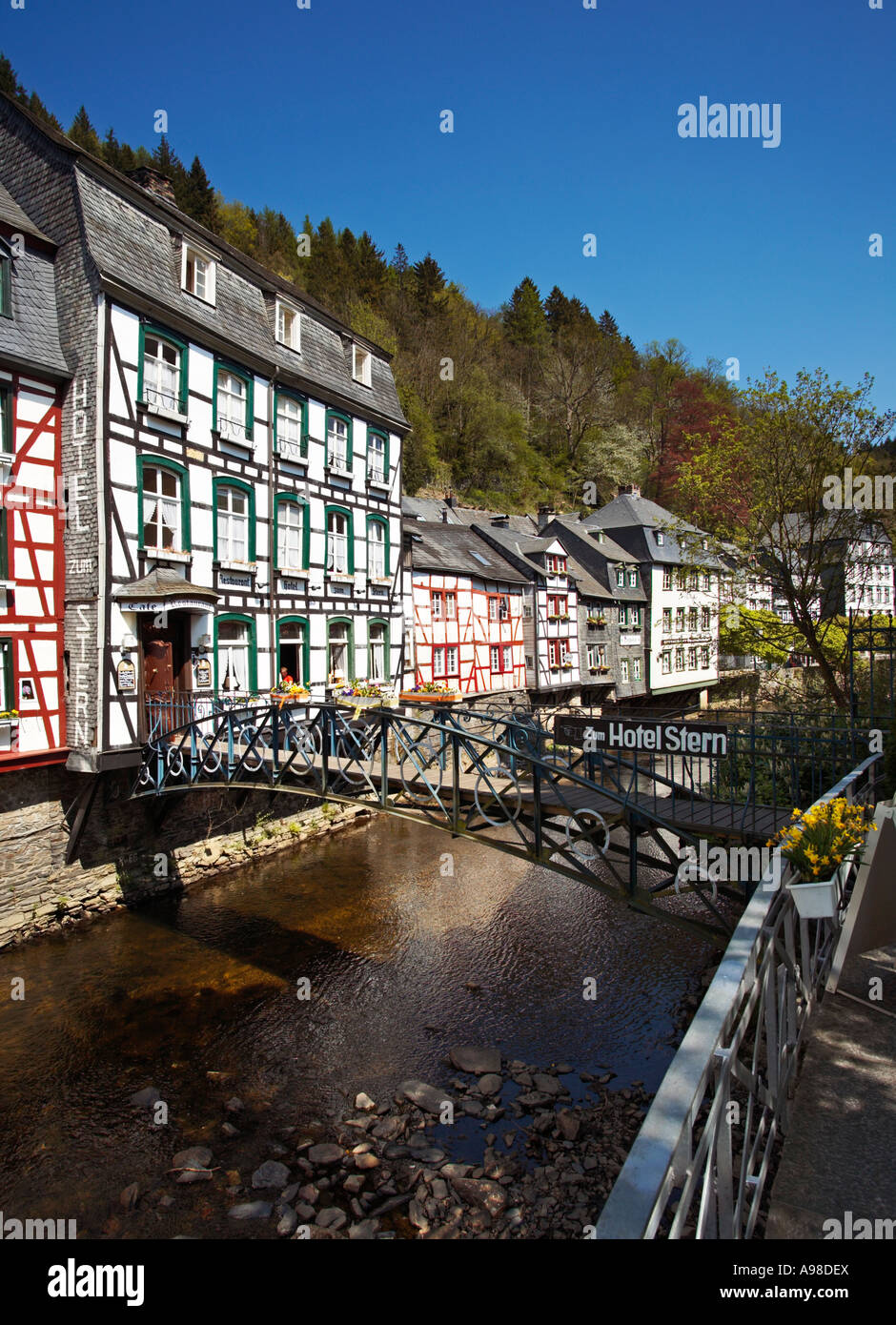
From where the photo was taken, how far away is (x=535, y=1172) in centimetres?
727

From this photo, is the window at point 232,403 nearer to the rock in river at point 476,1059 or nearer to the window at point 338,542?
the window at point 338,542

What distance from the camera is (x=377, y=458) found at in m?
21.0

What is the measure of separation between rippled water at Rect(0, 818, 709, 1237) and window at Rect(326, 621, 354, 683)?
6.12 meters

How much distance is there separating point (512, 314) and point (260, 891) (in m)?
57.4

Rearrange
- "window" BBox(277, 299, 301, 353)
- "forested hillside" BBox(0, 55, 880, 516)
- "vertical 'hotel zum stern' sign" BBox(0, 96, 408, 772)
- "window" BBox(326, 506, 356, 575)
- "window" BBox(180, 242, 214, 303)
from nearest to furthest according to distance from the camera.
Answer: "vertical 'hotel zum stern' sign" BBox(0, 96, 408, 772) < "window" BBox(180, 242, 214, 303) < "window" BBox(277, 299, 301, 353) < "window" BBox(326, 506, 356, 575) < "forested hillside" BBox(0, 55, 880, 516)

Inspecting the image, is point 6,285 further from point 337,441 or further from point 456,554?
point 456,554

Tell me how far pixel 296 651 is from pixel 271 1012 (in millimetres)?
9503

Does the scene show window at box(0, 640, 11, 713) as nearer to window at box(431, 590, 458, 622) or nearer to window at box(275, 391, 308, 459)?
window at box(275, 391, 308, 459)

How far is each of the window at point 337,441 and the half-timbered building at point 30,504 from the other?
711 cm

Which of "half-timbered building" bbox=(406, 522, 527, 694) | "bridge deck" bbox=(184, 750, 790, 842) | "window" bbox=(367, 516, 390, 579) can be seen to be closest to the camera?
"bridge deck" bbox=(184, 750, 790, 842)

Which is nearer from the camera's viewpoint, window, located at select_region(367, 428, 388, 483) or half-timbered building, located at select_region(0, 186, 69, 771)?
half-timbered building, located at select_region(0, 186, 69, 771)

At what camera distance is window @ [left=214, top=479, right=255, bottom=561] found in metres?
15.5

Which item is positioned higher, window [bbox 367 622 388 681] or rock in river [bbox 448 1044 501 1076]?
window [bbox 367 622 388 681]

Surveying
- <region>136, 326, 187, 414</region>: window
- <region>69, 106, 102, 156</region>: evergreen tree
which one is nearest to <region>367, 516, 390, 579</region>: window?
<region>136, 326, 187, 414</region>: window
